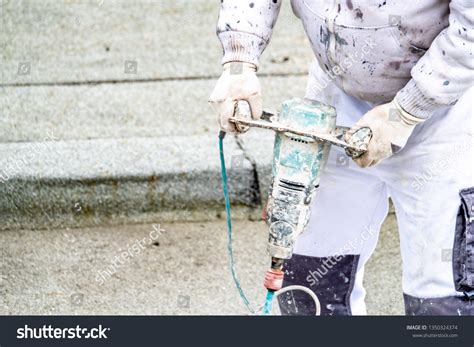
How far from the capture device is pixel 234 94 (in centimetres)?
263

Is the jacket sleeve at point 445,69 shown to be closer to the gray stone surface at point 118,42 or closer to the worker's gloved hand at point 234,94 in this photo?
the worker's gloved hand at point 234,94

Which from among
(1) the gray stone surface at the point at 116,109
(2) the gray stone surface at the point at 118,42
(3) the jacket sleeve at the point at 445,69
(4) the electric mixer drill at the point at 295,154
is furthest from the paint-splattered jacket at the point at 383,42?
(2) the gray stone surface at the point at 118,42

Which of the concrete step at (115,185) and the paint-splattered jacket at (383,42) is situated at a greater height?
the paint-splattered jacket at (383,42)

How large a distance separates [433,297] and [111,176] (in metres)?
2.05

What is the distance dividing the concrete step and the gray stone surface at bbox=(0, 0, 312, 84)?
0.98 meters

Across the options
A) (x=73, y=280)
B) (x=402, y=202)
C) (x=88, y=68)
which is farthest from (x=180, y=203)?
(x=402, y=202)

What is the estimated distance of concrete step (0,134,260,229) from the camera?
4.41 metres

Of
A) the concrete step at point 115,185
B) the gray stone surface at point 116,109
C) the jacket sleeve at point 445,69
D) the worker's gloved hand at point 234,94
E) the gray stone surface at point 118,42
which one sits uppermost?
the jacket sleeve at point 445,69

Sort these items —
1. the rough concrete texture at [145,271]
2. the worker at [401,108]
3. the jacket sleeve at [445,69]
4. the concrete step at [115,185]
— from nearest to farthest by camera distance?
the jacket sleeve at [445,69] → the worker at [401,108] → the rough concrete texture at [145,271] → the concrete step at [115,185]

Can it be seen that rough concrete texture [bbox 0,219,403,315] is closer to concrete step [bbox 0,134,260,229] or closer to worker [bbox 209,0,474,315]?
concrete step [bbox 0,134,260,229]

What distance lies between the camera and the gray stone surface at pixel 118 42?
5516 millimetres

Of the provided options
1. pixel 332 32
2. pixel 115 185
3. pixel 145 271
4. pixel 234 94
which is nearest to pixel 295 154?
pixel 234 94

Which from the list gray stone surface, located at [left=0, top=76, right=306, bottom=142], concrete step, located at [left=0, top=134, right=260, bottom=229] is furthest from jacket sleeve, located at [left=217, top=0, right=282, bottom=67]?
gray stone surface, located at [left=0, top=76, right=306, bottom=142]

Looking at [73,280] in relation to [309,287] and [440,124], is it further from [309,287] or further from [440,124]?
[440,124]
